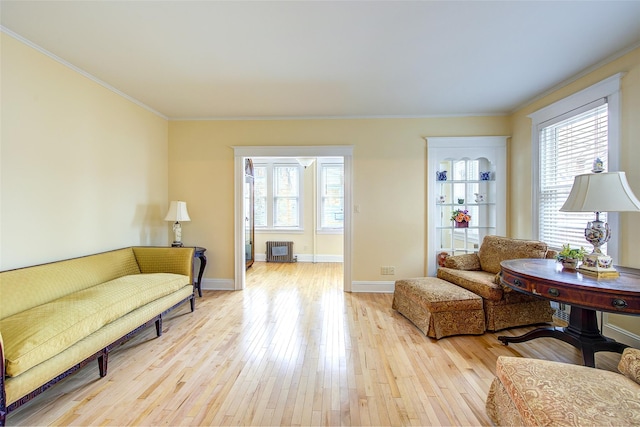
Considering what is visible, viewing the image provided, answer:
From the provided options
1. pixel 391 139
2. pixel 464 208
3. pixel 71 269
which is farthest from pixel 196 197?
pixel 464 208

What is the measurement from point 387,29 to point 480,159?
2.78m

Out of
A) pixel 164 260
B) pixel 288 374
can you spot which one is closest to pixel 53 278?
pixel 164 260

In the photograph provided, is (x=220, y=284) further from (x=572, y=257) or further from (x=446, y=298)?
(x=572, y=257)

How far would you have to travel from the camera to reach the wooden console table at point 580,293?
1.63 m

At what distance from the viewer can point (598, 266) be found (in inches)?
75.9

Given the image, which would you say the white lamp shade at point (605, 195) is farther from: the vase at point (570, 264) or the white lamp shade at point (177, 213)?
the white lamp shade at point (177, 213)

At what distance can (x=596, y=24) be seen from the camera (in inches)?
78.5

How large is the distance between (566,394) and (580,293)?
0.88m

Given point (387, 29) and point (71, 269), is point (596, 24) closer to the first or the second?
point (387, 29)

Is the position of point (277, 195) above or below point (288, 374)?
above

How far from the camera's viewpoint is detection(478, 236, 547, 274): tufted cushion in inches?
107

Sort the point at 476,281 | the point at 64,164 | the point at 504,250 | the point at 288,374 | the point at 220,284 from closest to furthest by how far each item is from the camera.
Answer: the point at 288,374 → the point at 64,164 → the point at 476,281 → the point at 504,250 → the point at 220,284

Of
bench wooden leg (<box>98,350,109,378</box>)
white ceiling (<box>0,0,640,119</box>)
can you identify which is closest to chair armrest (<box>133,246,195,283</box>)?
bench wooden leg (<box>98,350,109,378</box>)

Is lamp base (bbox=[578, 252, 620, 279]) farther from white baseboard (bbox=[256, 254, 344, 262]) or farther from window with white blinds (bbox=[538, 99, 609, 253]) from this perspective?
white baseboard (bbox=[256, 254, 344, 262])
